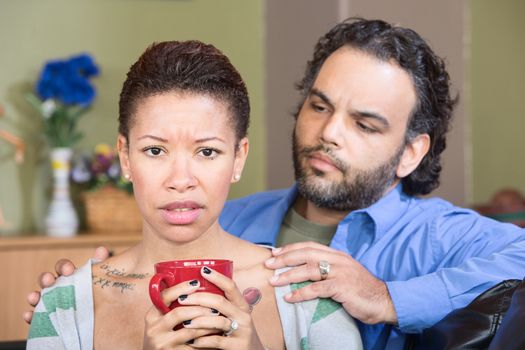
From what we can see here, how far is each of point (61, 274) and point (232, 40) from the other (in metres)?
2.88

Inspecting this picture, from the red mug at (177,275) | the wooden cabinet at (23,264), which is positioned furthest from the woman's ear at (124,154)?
the wooden cabinet at (23,264)

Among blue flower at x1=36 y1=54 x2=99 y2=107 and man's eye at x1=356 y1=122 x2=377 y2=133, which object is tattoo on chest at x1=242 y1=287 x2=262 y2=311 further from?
blue flower at x1=36 y1=54 x2=99 y2=107

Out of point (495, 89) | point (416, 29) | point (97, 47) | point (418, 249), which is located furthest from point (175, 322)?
point (495, 89)

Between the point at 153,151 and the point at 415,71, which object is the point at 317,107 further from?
the point at 153,151

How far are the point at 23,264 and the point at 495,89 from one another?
3.35 metres

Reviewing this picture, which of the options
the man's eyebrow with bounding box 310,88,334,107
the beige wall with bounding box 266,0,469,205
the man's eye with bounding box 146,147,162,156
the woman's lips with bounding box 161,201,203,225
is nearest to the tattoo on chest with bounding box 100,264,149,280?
the woman's lips with bounding box 161,201,203,225

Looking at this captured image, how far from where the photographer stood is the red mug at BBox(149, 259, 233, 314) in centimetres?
127

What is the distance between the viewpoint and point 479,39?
5.48 m

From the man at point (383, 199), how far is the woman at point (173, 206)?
0.27 meters

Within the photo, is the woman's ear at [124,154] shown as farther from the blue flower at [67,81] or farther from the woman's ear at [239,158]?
the blue flower at [67,81]

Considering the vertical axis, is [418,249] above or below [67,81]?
below

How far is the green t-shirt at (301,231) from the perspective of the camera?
2.25 meters

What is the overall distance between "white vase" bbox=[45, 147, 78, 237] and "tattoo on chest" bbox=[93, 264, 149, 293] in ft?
7.61

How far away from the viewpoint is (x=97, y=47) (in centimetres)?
420
